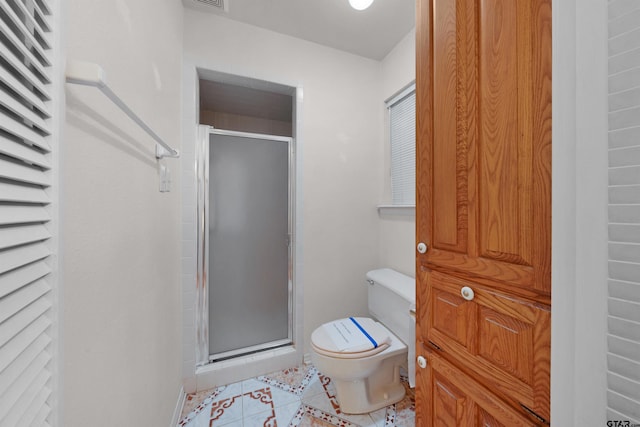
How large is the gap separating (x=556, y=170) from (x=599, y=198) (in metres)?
0.09

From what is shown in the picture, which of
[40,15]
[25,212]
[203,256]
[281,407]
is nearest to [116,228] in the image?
[25,212]

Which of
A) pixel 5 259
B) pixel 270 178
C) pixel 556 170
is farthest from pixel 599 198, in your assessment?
pixel 270 178

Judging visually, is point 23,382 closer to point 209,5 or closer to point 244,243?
point 244,243

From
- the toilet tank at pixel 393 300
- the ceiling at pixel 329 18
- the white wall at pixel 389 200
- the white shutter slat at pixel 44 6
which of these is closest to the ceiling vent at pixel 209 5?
the ceiling at pixel 329 18

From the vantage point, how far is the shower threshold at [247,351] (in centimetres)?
166

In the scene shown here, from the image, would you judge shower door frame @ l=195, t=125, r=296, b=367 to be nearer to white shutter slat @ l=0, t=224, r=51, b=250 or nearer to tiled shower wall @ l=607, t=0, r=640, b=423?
white shutter slat @ l=0, t=224, r=51, b=250

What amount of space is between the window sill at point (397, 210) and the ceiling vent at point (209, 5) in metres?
1.68

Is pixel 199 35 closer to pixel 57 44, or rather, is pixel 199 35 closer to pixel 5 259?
pixel 57 44

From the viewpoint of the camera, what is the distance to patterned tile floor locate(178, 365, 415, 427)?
4.22 feet

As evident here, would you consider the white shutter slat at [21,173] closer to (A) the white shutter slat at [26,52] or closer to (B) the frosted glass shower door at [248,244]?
(A) the white shutter slat at [26,52]

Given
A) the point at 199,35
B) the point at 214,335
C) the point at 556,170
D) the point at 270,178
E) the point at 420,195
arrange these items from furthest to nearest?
the point at 270,178 < the point at 214,335 < the point at 199,35 < the point at 420,195 < the point at 556,170

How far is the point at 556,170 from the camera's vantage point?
395 mm

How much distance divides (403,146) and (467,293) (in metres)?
1.34

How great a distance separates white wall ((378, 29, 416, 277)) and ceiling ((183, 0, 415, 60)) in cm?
13
